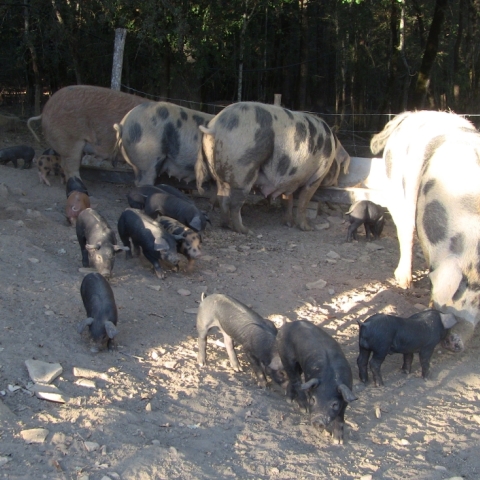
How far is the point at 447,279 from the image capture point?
16.8ft

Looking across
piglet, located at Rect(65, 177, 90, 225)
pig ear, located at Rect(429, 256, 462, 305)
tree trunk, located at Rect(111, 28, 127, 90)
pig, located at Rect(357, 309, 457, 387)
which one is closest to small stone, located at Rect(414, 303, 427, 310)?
pig ear, located at Rect(429, 256, 462, 305)

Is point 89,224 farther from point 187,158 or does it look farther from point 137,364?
point 187,158

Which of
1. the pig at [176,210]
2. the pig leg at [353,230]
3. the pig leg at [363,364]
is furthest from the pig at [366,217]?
the pig leg at [363,364]

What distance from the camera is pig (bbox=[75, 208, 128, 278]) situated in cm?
609

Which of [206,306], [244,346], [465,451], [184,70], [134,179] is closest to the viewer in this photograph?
[465,451]

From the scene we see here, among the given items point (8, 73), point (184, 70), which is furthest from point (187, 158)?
point (8, 73)

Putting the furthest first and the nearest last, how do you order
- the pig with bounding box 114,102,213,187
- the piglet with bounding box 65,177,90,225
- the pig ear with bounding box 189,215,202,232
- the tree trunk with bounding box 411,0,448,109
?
the tree trunk with bounding box 411,0,448,109 → the pig with bounding box 114,102,213,187 → the piglet with bounding box 65,177,90,225 → the pig ear with bounding box 189,215,202,232

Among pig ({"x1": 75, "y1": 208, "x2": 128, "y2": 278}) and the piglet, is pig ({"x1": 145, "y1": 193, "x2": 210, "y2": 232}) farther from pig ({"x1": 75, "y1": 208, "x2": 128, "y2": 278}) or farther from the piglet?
pig ({"x1": 75, "y1": 208, "x2": 128, "y2": 278})

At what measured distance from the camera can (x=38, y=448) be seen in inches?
132

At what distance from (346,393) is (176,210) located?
419 cm

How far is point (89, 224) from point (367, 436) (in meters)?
3.62

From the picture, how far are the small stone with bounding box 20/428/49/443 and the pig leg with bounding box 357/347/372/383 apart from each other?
2.32 metres

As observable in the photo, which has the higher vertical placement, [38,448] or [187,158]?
[187,158]

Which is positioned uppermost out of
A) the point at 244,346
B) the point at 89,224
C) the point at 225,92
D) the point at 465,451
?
the point at 225,92
